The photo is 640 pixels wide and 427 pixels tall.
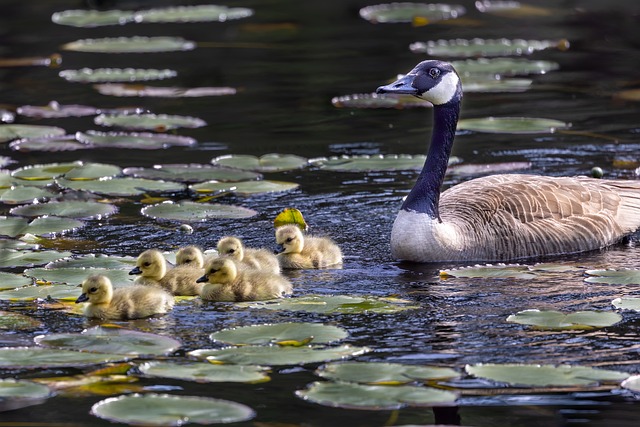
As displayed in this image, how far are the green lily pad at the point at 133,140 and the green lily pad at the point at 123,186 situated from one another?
154 centimetres

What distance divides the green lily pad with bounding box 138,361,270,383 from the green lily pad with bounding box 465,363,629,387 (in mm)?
1214

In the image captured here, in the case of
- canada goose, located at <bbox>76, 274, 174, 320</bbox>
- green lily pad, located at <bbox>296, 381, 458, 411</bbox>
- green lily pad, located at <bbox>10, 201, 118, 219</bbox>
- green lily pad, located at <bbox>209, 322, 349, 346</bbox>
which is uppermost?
green lily pad, located at <bbox>10, 201, 118, 219</bbox>

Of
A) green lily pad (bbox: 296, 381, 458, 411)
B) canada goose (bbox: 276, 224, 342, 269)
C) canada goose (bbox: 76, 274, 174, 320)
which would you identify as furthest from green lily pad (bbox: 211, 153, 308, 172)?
green lily pad (bbox: 296, 381, 458, 411)

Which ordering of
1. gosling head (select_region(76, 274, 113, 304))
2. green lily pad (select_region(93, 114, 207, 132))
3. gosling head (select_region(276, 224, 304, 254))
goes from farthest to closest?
green lily pad (select_region(93, 114, 207, 132))
gosling head (select_region(276, 224, 304, 254))
gosling head (select_region(76, 274, 113, 304))

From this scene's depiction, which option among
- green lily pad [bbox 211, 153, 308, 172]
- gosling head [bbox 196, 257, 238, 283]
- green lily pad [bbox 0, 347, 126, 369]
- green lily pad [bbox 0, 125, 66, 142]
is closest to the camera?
green lily pad [bbox 0, 347, 126, 369]

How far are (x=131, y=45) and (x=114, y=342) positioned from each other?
11245 millimetres

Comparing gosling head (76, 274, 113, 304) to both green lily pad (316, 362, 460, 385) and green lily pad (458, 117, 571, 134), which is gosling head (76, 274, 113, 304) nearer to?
green lily pad (316, 362, 460, 385)

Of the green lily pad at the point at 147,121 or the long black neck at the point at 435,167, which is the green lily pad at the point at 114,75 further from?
the long black neck at the point at 435,167

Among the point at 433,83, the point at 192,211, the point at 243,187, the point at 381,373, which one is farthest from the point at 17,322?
the point at 243,187

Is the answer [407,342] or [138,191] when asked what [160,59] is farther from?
[407,342]

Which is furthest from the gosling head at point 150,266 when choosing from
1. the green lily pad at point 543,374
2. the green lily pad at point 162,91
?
the green lily pad at point 162,91

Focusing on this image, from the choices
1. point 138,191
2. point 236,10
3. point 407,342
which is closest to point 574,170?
point 138,191

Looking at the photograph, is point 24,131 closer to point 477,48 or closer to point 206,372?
point 477,48

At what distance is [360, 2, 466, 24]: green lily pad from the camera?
68.9ft
